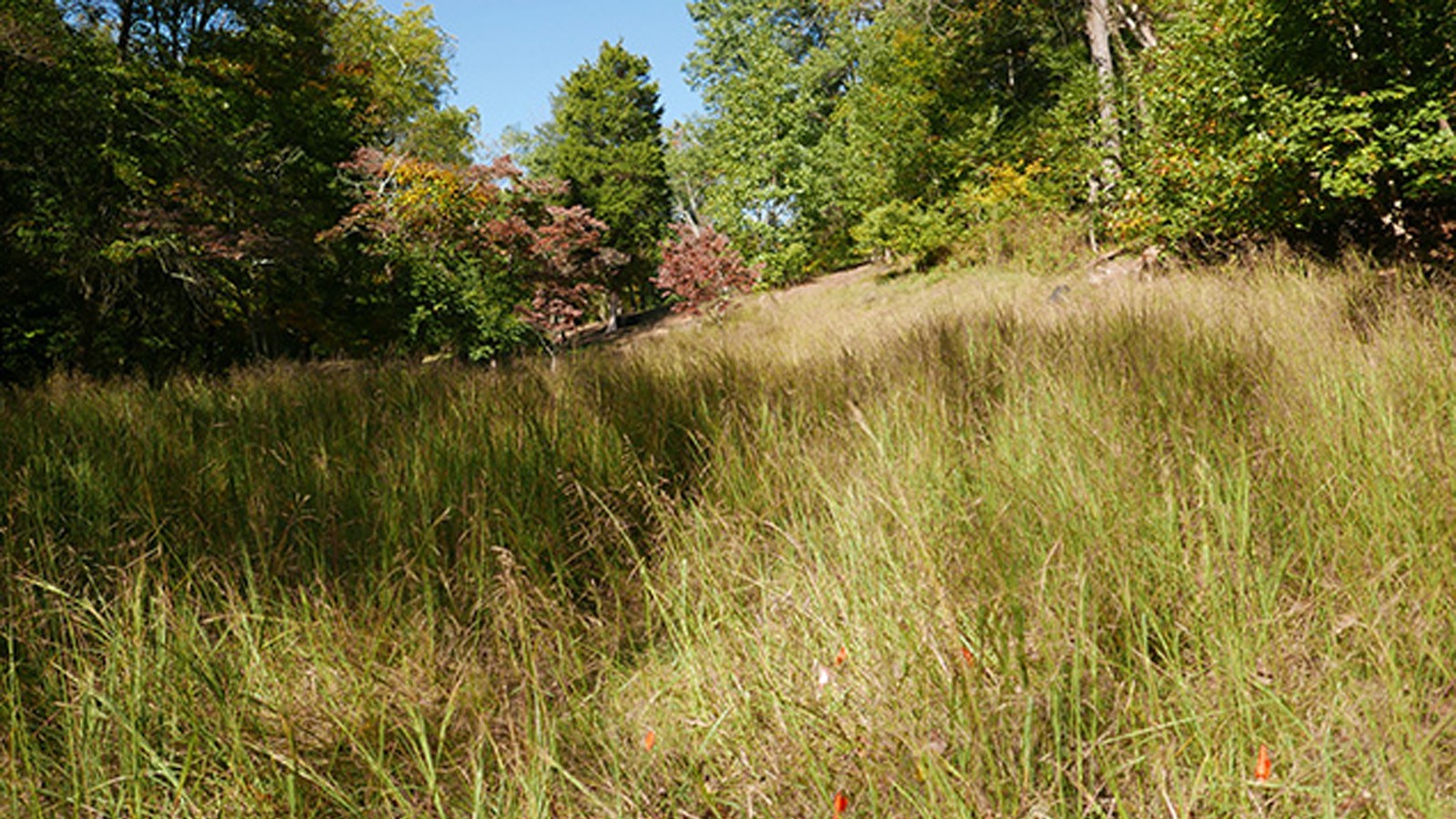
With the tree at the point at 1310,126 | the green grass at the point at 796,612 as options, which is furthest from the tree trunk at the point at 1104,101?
the green grass at the point at 796,612

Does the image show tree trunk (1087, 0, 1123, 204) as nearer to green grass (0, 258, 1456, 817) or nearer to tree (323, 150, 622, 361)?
green grass (0, 258, 1456, 817)

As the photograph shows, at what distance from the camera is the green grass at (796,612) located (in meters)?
0.97

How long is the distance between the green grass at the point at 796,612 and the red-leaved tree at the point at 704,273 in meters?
14.5

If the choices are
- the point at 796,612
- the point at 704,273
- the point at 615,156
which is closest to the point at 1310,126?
the point at 796,612

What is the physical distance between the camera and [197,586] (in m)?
1.61

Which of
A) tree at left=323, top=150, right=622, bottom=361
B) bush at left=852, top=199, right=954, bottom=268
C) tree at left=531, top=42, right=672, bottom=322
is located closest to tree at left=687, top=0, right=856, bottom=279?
tree at left=531, top=42, right=672, bottom=322

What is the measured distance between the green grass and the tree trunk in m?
8.85

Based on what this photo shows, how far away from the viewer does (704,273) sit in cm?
1664

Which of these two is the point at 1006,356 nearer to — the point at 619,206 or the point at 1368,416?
the point at 1368,416

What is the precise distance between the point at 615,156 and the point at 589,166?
3.72 feet

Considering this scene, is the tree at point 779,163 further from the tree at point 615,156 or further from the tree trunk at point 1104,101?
the tree trunk at point 1104,101

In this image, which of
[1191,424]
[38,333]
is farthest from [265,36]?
[1191,424]

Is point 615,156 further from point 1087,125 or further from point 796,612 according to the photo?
point 796,612

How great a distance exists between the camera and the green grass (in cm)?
97
